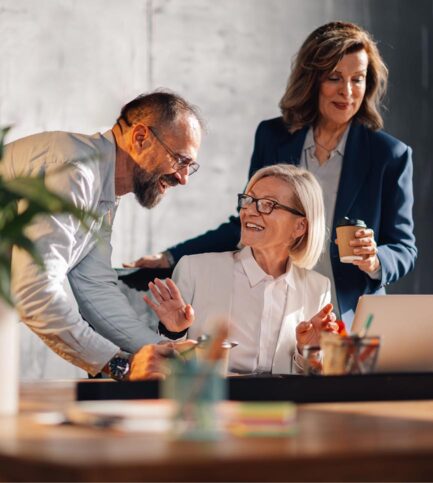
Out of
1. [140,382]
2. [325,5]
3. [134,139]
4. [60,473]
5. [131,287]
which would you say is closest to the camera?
[60,473]

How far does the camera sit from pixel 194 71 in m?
5.57

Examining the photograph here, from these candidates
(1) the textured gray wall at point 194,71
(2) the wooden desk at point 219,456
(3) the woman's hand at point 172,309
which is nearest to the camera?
(2) the wooden desk at point 219,456

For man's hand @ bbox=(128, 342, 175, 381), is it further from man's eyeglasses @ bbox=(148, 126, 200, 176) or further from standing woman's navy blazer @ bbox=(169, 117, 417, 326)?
standing woman's navy blazer @ bbox=(169, 117, 417, 326)

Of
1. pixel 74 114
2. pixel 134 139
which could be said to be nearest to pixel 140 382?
pixel 134 139

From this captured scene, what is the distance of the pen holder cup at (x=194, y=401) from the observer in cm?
134

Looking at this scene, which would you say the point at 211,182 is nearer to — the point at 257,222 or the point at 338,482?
the point at 257,222

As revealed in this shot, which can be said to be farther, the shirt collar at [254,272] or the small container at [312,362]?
the shirt collar at [254,272]

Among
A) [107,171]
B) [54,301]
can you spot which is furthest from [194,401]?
[107,171]

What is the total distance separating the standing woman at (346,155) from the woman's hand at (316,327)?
640 mm

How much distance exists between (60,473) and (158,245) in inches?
172

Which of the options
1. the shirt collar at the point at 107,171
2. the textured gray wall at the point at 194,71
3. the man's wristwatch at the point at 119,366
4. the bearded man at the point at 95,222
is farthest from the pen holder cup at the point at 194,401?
the textured gray wall at the point at 194,71

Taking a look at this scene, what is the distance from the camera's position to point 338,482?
1.24 meters

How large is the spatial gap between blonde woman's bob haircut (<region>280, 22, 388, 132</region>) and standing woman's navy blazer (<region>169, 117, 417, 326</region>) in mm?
114

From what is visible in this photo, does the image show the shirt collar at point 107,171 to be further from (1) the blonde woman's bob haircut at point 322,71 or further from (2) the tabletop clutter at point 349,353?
(2) the tabletop clutter at point 349,353
